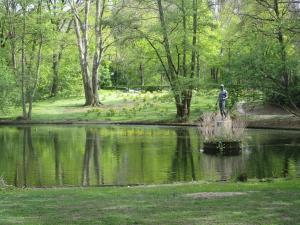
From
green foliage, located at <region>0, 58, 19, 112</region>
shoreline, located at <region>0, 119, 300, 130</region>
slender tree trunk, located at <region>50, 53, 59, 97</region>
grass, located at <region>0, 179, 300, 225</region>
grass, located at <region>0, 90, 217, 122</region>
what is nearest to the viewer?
grass, located at <region>0, 179, 300, 225</region>

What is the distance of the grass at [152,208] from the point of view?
7664 millimetres

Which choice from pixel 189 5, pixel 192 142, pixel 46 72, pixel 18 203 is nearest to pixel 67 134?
pixel 192 142

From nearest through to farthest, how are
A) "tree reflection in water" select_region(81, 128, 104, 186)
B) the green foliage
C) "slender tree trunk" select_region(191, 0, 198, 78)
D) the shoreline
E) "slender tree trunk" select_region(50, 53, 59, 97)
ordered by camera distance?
"tree reflection in water" select_region(81, 128, 104, 186)
the shoreline
"slender tree trunk" select_region(191, 0, 198, 78)
the green foliage
"slender tree trunk" select_region(50, 53, 59, 97)

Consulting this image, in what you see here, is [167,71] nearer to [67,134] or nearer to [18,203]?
[67,134]

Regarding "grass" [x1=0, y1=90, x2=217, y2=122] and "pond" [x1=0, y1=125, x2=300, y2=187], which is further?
"grass" [x1=0, y1=90, x2=217, y2=122]

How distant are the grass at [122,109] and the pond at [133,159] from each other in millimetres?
11586

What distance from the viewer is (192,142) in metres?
26.1

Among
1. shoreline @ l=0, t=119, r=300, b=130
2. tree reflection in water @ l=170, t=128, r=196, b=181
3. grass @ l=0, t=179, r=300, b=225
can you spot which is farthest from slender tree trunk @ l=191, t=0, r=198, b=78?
grass @ l=0, t=179, r=300, b=225

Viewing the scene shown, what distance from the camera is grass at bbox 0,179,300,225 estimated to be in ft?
25.1

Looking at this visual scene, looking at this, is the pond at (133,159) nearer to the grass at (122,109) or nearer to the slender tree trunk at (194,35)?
the slender tree trunk at (194,35)

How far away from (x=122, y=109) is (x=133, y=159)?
26.4 meters

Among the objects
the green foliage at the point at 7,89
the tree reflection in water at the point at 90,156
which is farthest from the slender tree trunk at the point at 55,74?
the tree reflection in water at the point at 90,156

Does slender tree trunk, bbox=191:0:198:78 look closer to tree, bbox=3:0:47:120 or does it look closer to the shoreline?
the shoreline

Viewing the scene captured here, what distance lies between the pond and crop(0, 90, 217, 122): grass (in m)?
11.6
